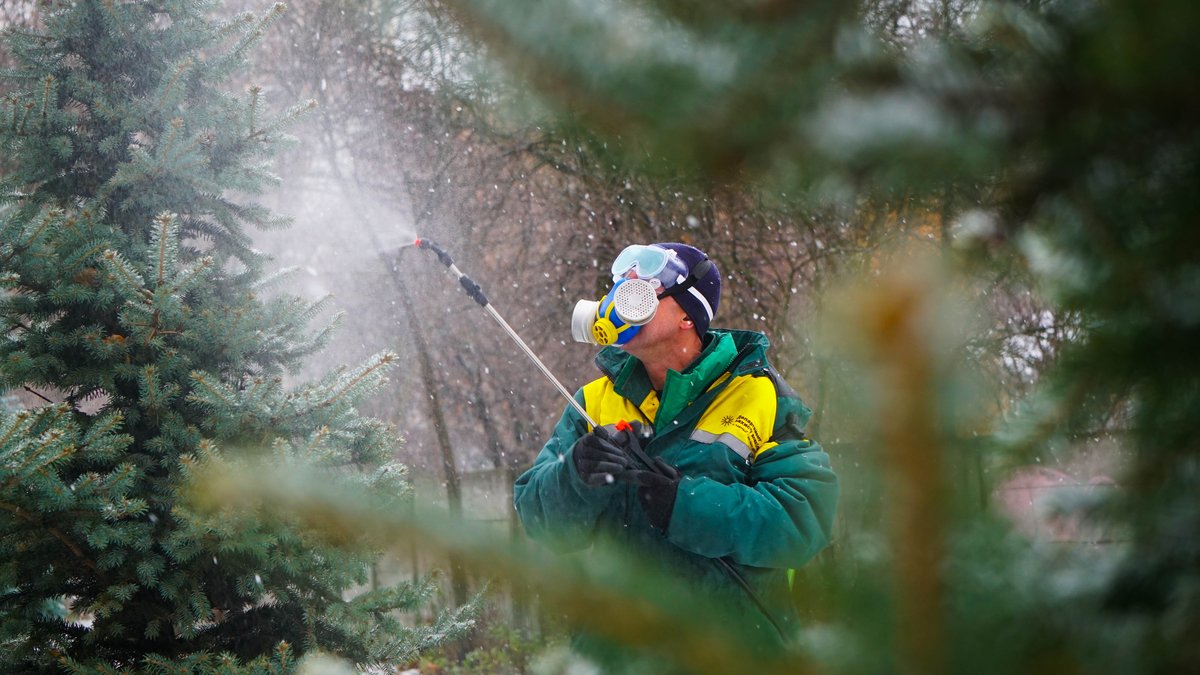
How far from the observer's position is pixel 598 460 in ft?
7.13

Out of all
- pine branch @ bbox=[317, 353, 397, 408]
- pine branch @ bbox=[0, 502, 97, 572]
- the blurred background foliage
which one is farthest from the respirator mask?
pine branch @ bbox=[0, 502, 97, 572]

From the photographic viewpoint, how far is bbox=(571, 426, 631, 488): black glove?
215cm

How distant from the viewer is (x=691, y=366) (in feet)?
8.00

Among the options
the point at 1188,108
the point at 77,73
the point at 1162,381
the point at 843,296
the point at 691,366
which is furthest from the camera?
the point at 77,73

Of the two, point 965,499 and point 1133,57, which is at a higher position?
point 1133,57

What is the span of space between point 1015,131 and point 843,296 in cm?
24

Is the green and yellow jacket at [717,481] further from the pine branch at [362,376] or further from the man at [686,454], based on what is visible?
the pine branch at [362,376]

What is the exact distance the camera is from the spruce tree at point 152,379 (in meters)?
3.14

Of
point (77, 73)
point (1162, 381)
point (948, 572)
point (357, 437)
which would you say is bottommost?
point (948, 572)

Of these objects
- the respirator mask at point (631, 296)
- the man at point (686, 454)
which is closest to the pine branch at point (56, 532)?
the man at point (686, 454)

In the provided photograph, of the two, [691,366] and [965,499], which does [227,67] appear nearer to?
[691,366]

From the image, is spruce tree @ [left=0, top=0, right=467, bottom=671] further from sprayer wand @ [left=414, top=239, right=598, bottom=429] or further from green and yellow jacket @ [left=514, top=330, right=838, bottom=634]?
green and yellow jacket @ [left=514, top=330, right=838, bottom=634]

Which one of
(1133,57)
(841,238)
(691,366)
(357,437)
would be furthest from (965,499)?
(841,238)

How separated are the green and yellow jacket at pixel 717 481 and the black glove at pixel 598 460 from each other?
42 millimetres
